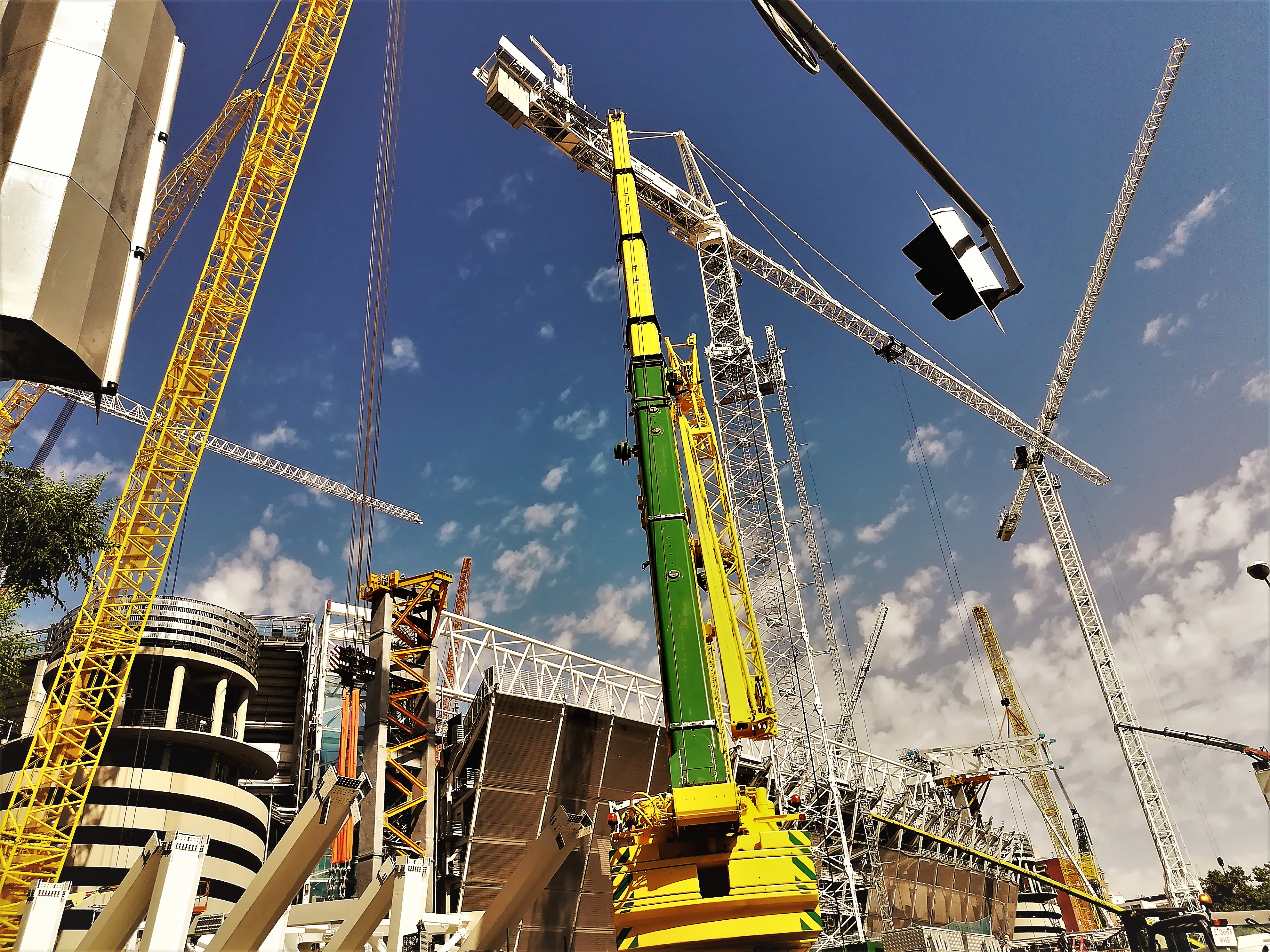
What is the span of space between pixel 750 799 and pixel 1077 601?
7196 centimetres

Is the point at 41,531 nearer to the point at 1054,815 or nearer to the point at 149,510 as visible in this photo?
the point at 149,510

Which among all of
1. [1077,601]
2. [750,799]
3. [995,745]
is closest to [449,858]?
[750,799]

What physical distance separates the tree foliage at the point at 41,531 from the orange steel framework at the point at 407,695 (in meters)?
11.7

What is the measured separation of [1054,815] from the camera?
114 m

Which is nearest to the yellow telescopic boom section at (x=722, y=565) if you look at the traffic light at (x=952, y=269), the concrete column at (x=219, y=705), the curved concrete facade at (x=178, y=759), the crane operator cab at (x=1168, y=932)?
the crane operator cab at (x=1168, y=932)

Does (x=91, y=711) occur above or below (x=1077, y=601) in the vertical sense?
below

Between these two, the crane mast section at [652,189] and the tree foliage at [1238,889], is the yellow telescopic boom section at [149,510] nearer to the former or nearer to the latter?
the crane mast section at [652,189]

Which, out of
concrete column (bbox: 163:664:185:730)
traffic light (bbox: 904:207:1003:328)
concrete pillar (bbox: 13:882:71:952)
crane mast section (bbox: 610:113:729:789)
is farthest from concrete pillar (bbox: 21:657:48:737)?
traffic light (bbox: 904:207:1003:328)

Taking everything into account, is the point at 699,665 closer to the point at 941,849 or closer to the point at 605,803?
the point at 605,803

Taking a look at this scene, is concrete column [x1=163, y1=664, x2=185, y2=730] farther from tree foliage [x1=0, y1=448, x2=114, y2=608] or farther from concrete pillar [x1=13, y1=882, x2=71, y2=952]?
concrete pillar [x1=13, y1=882, x2=71, y2=952]

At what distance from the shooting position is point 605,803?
38625 millimetres

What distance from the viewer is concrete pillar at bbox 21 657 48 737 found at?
174 feet

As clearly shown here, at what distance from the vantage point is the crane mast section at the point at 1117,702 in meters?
66.8

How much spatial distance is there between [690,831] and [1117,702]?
237 ft
